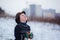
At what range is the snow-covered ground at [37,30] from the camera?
1.19 m

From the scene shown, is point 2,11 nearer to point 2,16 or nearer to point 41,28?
point 2,16

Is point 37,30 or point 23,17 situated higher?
point 23,17

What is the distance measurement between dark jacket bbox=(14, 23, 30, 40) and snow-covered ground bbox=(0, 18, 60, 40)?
4 cm

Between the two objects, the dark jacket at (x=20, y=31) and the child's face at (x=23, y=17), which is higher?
the child's face at (x=23, y=17)

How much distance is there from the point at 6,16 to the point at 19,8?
149 millimetres

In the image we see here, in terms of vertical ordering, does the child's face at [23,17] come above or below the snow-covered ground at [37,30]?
above

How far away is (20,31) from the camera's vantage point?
118 centimetres

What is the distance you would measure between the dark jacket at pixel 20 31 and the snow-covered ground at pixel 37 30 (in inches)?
1.5

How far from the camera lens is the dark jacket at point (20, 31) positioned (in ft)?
3.85

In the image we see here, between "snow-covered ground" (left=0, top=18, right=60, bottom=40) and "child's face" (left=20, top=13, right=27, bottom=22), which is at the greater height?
"child's face" (left=20, top=13, right=27, bottom=22)

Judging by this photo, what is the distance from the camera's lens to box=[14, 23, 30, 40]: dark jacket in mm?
1173

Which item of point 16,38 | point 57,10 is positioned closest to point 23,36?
point 16,38

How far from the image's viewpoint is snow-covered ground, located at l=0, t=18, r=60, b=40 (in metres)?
1.19

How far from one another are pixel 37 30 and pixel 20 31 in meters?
0.17
